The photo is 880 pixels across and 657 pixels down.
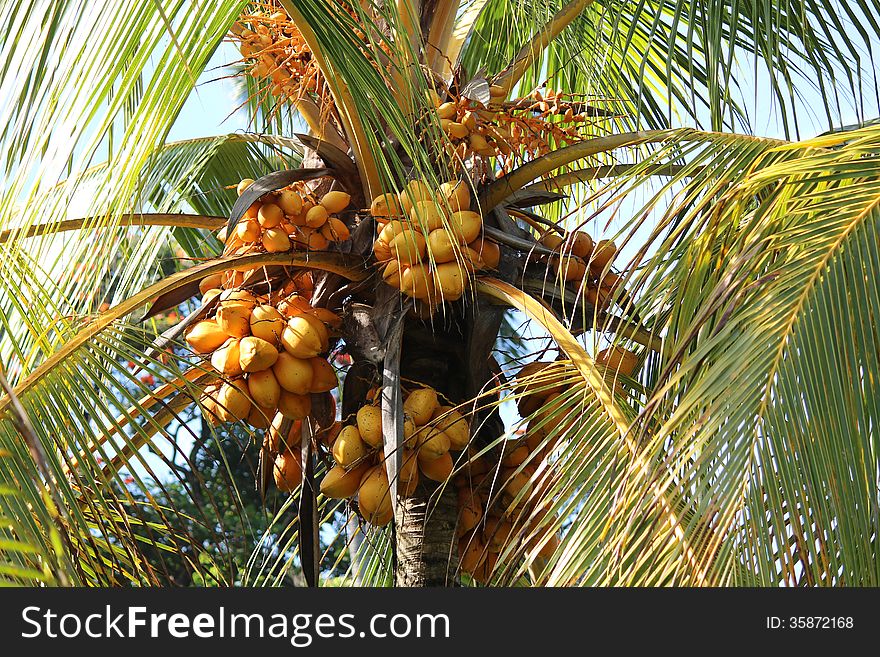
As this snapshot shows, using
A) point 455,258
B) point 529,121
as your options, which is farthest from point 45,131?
point 529,121

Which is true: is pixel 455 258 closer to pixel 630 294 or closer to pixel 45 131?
pixel 630 294

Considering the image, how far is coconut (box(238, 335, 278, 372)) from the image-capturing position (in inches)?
90.0

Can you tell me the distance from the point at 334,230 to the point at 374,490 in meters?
0.65

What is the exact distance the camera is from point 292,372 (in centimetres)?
235

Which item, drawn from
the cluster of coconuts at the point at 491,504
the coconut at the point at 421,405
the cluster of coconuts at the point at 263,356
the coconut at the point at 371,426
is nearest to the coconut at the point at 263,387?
the cluster of coconuts at the point at 263,356

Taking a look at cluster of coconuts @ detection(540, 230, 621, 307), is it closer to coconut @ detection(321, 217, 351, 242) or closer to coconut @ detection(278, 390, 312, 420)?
coconut @ detection(321, 217, 351, 242)

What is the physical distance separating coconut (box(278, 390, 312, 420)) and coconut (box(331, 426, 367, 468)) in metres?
0.12

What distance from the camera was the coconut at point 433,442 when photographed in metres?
2.33

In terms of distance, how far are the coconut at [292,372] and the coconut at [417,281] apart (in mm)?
296

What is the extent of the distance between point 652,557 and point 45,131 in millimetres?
1239

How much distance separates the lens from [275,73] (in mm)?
2586

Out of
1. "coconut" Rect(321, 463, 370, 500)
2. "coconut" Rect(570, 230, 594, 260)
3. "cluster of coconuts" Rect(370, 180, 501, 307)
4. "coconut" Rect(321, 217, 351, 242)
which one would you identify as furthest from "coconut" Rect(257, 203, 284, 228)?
"coconut" Rect(570, 230, 594, 260)

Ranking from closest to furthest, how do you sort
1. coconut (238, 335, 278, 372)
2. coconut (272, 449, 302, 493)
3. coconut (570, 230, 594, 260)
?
coconut (238, 335, 278, 372) → coconut (570, 230, 594, 260) → coconut (272, 449, 302, 493)

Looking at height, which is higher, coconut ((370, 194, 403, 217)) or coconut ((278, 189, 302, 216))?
coconut ((278, 189, 302, 216))
